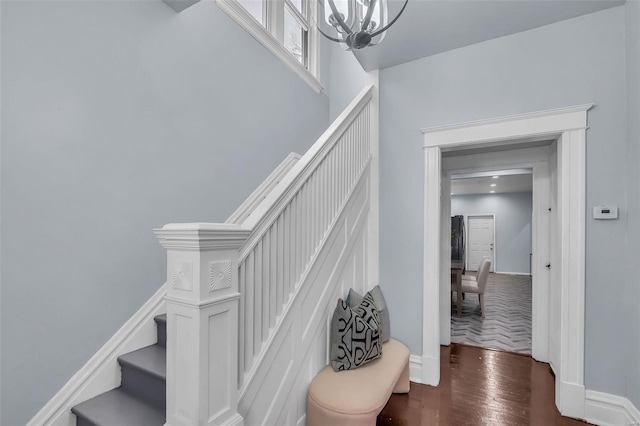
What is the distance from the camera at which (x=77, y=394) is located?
5.61 feet

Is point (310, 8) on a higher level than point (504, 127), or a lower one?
higher

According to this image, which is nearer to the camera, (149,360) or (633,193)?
(149,360)

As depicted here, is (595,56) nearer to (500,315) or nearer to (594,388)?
(594,388)

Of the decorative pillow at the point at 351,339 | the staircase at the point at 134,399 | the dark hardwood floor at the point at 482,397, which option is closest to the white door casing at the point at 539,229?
the dark hardwood floor at the point at 482,397

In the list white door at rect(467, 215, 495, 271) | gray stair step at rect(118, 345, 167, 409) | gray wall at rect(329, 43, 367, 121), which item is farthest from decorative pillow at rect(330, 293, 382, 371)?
white door at rect(467, 215, 495, 271)

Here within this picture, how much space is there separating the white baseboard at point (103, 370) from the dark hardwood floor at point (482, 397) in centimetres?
176

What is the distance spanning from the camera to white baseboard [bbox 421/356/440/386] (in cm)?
268

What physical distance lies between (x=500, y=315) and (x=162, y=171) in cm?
532

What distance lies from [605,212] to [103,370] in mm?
3514

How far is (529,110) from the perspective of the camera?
2.49m

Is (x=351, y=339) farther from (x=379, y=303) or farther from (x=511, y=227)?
(x=511, y=227)

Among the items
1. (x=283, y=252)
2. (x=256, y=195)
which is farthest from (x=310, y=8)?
(x=283, y=252)

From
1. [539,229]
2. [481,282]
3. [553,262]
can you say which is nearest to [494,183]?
[481,282]

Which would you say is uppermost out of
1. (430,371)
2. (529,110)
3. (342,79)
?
(342,79)
